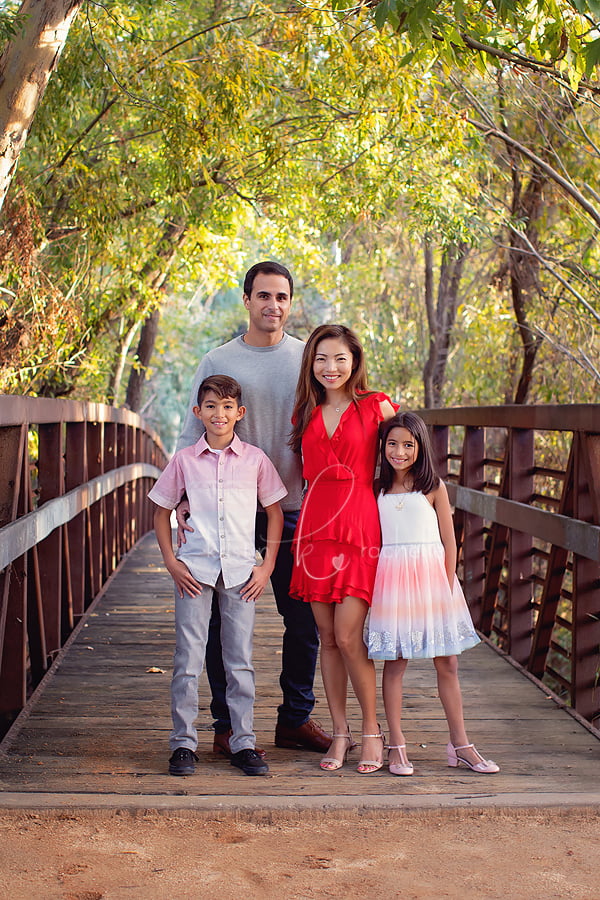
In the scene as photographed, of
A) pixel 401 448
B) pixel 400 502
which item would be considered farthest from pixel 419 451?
pixel 400 502

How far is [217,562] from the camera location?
3.65 metres

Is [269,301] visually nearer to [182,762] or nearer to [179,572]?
[179,572]

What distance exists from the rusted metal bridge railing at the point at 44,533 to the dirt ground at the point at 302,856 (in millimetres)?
1028

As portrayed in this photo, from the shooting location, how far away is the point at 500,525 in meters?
5.49

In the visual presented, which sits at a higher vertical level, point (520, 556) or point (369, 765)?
point (520, 556)

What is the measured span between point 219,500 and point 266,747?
101 cm

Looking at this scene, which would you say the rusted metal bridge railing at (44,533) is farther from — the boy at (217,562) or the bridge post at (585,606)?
the bridge post at (585,606)

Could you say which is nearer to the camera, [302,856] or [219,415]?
[302,856]

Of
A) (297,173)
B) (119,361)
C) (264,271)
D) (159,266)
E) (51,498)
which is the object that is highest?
(297,173)

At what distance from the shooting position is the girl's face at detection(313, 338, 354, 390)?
3.64m

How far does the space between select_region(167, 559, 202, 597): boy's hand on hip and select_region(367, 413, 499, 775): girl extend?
624 millimetres

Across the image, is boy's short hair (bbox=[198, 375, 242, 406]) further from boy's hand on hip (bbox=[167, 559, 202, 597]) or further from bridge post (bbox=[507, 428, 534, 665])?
bridge post (bbox=[507, 428, 534, 665])

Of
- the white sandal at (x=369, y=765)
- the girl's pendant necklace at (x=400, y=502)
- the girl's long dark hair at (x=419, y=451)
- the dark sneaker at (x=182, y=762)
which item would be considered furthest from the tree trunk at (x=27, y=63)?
the white sandal at (x=369, y=765)

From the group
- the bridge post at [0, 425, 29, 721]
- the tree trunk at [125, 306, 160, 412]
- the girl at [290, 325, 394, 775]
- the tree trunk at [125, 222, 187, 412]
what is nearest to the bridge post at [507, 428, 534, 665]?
the girl at [290, 325, 394, 775]
